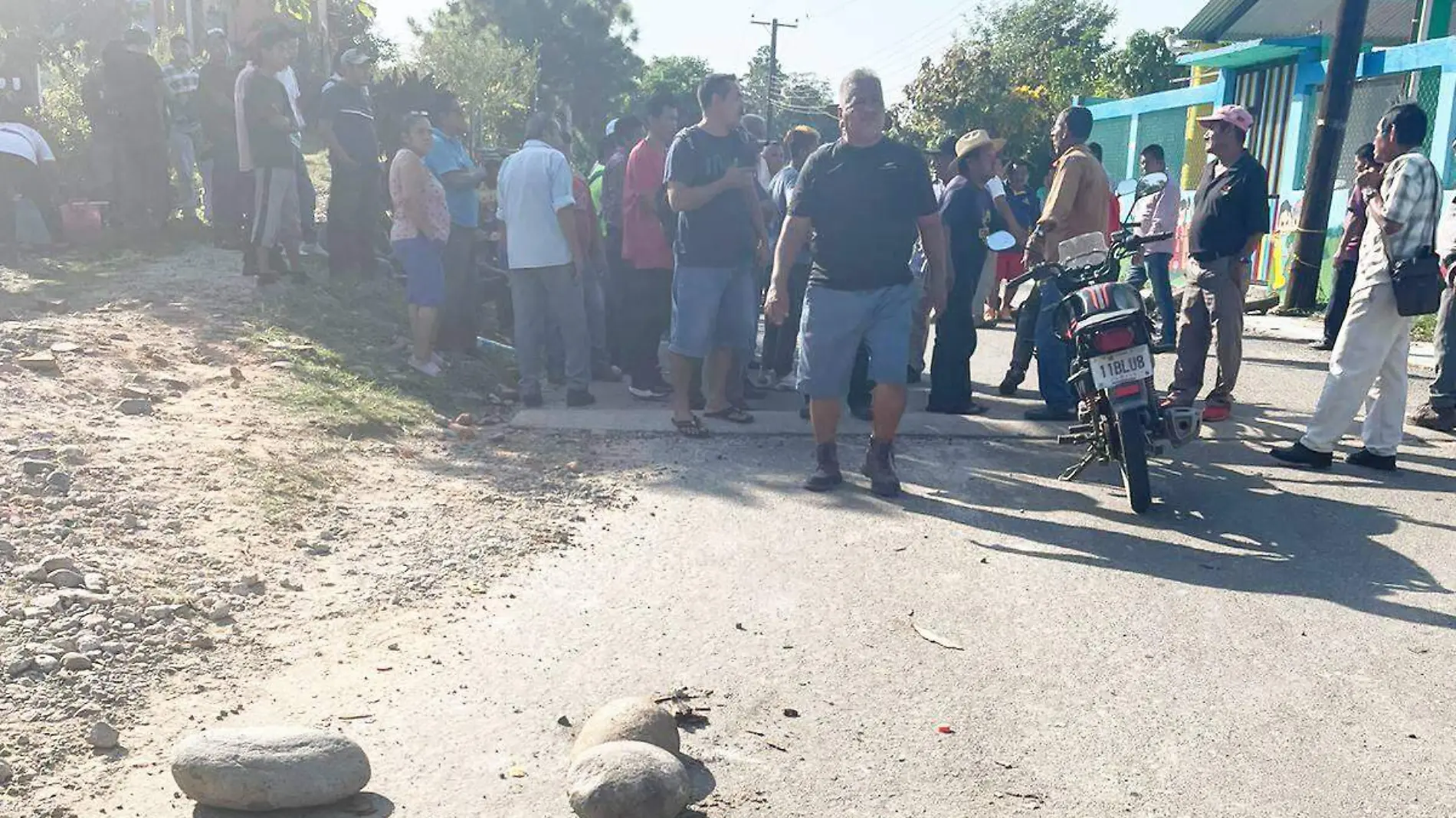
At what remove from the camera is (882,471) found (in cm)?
630

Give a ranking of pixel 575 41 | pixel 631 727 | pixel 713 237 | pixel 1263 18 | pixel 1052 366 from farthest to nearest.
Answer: pixel 575 41
pixel 1263 18
pixel 1052 366
pixel 713 237
pixel 631 727

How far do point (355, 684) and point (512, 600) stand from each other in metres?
0.87

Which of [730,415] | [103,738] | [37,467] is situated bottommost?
[103,738]

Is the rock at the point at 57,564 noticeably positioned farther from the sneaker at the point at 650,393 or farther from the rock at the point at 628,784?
the sneaker at the point at 650,393

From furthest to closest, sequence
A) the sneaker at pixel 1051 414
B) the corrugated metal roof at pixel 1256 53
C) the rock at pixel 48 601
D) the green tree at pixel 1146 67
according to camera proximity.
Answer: the green tree at pixel 1146 67
the corrugated metal roof at pixel 1256 53
the sneaker at pixel 1051 414
the rock at pixel 48 601

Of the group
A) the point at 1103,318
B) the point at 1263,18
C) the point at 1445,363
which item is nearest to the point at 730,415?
the point at 1103,318

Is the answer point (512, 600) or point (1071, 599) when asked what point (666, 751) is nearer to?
point (512, 600)

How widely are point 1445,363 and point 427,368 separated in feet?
21.9

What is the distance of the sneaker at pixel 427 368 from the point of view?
855 cm

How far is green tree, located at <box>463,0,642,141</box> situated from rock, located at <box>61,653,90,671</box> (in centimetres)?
5563

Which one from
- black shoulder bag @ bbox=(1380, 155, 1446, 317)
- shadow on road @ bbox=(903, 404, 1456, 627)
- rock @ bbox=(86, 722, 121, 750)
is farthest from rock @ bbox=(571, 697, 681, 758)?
black shoulder bag @ bbox=(1380, 155, 1446, 317)

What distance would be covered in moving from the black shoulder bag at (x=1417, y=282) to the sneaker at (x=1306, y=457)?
34.2 inches

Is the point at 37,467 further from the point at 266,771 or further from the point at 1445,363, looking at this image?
the point at 1445,363

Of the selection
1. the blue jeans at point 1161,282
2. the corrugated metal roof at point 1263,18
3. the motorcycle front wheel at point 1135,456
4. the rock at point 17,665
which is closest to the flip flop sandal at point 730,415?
the motorcycle front wheel at point 1135,456
